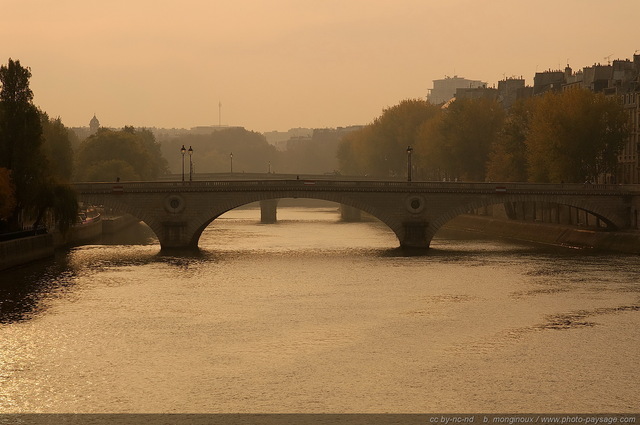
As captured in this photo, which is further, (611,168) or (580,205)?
(611,168)

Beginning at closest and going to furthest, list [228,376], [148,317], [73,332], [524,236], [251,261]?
[228,376] → [73,332] → [148,317] → [251,261] → [524,236]

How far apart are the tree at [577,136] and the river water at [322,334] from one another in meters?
16.3

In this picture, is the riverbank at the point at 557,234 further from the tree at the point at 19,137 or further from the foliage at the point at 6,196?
the foliage at the point at 6,196

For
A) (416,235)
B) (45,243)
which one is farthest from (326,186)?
(45,243)

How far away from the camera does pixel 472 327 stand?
4691 cm

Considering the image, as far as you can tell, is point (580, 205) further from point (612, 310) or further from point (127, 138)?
point (127, 138)

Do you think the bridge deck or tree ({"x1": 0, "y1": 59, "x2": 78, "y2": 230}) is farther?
the bridge deck

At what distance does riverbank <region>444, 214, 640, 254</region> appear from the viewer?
77312mm

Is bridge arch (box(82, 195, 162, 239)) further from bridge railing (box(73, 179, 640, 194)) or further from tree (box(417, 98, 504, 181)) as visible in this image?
tree (box(417, 98, 504, 181))

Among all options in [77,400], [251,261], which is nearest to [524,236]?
[251,261]

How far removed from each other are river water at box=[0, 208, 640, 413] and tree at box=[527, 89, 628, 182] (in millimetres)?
16326

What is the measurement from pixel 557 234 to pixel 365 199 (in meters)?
15.3

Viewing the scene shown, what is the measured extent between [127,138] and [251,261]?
49299 millimetres

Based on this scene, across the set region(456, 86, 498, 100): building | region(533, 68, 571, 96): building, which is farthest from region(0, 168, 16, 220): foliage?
region(456, 86, 498, 100): building
